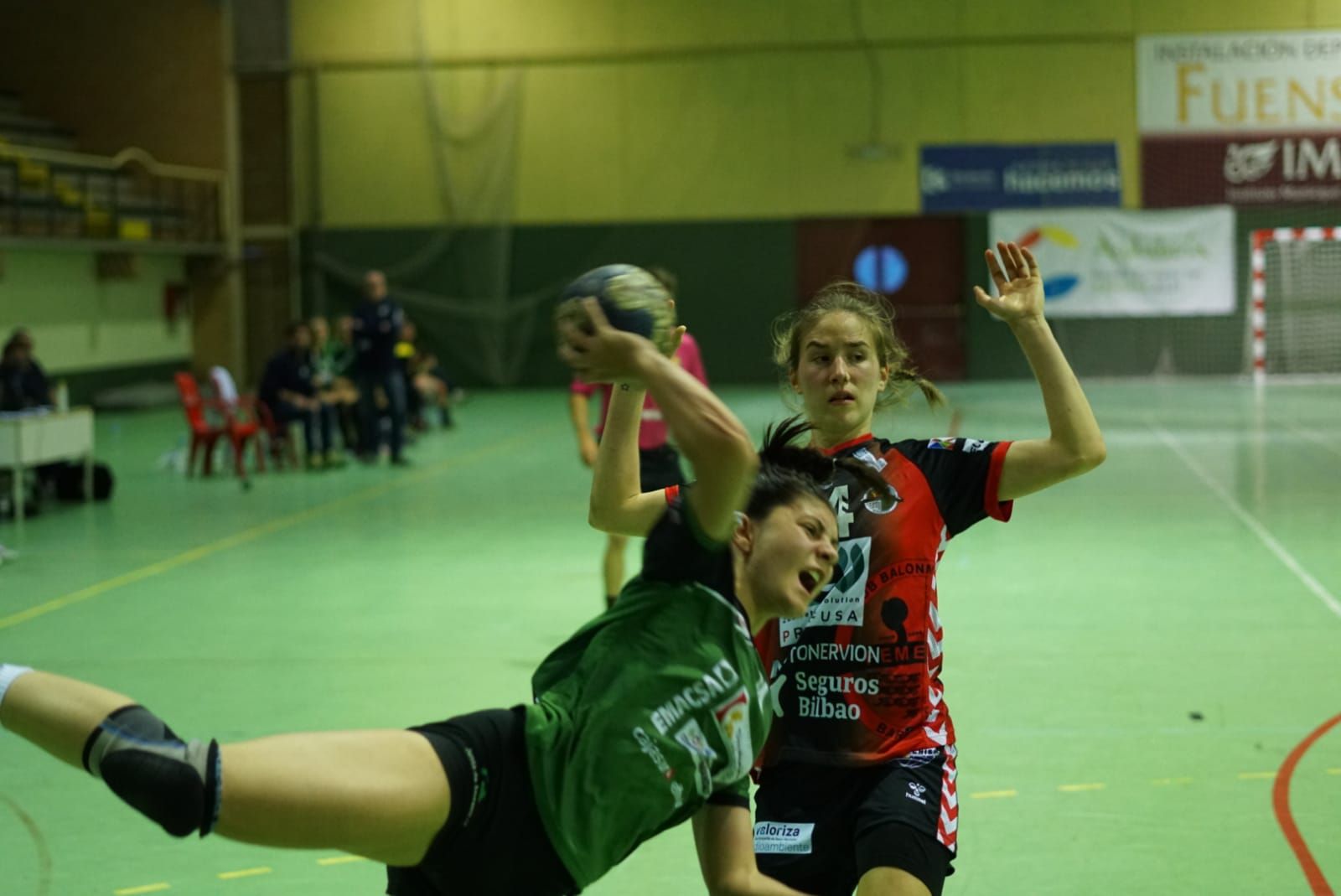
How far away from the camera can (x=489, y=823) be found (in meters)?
2.79

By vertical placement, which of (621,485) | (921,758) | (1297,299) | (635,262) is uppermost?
(635,262)

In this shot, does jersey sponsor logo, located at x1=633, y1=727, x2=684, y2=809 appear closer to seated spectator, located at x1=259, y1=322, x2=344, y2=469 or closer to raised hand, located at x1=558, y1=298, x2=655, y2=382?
raised hand, located at x1=558, y1=298, x2=655, y2=382

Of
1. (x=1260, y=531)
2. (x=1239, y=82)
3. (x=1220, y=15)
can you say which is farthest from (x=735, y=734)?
(x=1220, y=15)

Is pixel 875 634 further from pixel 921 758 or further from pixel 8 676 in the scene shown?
pixel 8 676

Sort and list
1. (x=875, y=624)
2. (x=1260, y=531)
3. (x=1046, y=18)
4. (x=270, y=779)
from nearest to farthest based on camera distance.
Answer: (x=270, y=779) < (x=875, y=624) < (x=1260, y=531) < (x=1046, y=18)

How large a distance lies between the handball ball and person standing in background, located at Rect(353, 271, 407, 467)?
14.8 meters

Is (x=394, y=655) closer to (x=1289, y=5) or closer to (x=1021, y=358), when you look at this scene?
(x=1021, y=358)

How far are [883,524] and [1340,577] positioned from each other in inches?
299

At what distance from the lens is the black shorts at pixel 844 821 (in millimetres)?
3307

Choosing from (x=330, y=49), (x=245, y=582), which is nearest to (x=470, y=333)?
(x=330, y=49)

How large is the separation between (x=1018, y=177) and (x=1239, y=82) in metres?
4.14

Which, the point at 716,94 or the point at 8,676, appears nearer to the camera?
the point at 8,676

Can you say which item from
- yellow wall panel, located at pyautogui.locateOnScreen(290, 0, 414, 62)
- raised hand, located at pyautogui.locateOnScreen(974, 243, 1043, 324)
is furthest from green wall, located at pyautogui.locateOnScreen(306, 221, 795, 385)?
raised hand, located at pyautogui.locateOnScreen(974, 243, 1043, 324)

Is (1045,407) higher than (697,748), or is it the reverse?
(1045,407)
